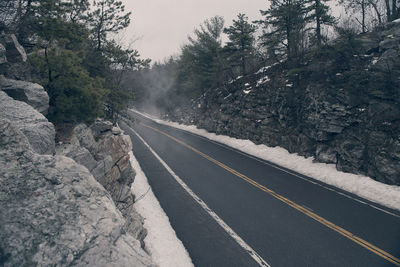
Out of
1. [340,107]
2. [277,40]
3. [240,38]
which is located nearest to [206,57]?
[240,38]

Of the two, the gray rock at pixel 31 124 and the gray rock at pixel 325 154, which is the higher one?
the gray rock at pixel 31 124

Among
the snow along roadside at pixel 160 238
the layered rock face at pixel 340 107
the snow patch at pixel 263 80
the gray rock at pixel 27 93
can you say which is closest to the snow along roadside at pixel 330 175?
the layered rock face at pixel 340 107

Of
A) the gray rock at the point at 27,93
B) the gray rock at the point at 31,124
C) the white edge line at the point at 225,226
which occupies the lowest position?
the white edge line at the point at 225,226

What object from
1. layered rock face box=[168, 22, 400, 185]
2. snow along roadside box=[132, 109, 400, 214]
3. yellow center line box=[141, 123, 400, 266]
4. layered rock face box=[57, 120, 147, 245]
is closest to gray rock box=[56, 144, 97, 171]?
layered rock face box=[57, 120, 147, 245]

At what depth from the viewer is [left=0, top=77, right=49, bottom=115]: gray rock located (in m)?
6.50

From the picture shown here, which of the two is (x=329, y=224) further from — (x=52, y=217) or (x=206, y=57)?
(x=206, y=57)

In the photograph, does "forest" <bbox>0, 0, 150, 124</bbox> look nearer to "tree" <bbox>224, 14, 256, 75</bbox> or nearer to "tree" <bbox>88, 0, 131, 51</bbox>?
"tree" <bbox>88, 0, 131, 51</bbox>

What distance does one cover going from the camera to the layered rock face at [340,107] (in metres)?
12.0

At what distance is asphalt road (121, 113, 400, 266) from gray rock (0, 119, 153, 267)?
387cm

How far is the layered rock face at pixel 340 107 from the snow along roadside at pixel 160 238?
9.82 metres

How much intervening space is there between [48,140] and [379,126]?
1406 centimetres

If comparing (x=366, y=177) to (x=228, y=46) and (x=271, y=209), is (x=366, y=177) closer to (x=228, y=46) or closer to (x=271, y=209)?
(x=271, y=209)

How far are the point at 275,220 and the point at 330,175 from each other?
6.02 m

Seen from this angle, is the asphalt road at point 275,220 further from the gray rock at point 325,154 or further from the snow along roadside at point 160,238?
the gray rock at point 325,154
